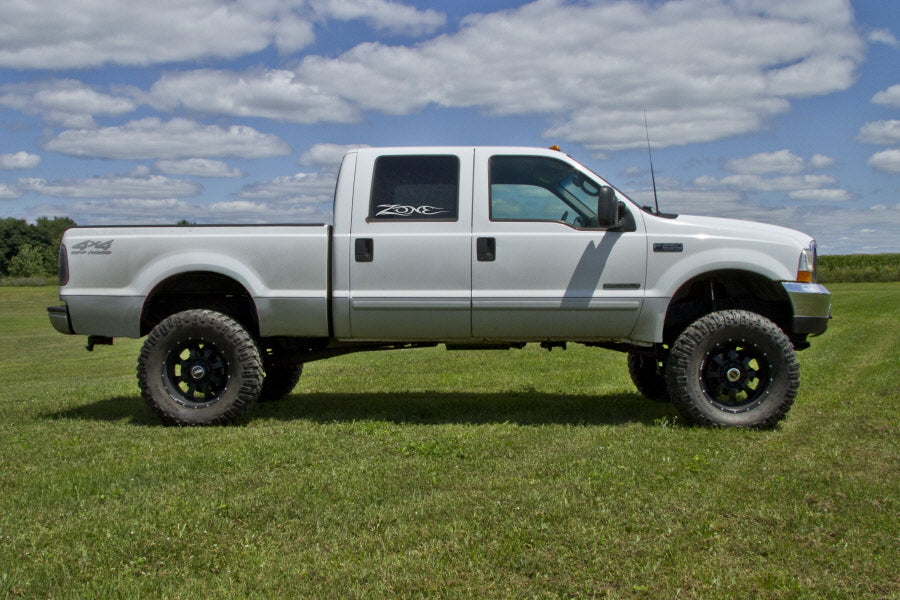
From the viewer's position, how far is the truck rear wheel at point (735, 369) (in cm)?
677

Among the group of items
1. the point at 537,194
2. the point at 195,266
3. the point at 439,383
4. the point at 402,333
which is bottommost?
the point at 439,383

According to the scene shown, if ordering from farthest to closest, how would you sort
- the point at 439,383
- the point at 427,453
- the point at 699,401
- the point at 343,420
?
the point at 439,383
the point at 343,420
the point at 699,401
the point at 427,453

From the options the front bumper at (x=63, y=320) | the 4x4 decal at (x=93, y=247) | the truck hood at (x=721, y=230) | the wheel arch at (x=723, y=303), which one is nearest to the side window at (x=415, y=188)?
the truck hood at (x=721, y=230)

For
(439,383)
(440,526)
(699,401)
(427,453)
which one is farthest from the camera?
(439,383)

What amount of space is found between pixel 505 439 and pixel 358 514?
78.8 inches

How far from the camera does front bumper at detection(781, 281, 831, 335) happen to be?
6801 mm

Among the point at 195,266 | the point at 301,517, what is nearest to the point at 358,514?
the point at 301,517

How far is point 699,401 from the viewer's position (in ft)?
22.3

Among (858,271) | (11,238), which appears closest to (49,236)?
(11,238)

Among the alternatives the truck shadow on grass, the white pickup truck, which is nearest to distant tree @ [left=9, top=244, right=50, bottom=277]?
the truck shadow on grass

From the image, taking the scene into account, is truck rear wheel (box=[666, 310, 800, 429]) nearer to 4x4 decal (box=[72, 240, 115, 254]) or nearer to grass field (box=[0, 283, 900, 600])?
Answer: grass field (box=[0, 283, 900, 600])

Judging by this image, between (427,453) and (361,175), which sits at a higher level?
(361,175)

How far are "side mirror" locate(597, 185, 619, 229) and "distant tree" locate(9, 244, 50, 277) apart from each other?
333ft

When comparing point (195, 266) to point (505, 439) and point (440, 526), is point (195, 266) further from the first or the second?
point (440, 526)
